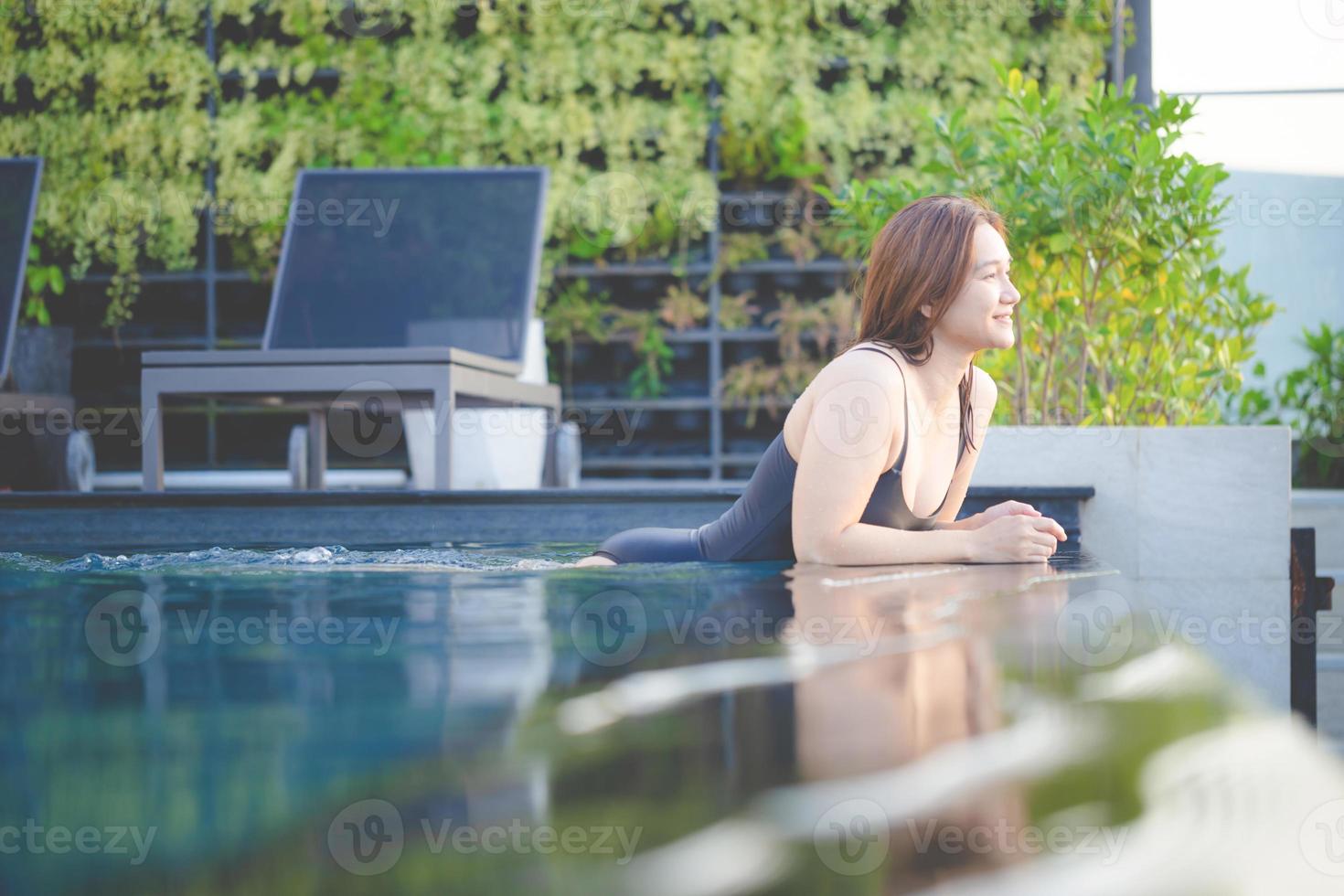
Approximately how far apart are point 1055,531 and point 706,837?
1563 millimetres

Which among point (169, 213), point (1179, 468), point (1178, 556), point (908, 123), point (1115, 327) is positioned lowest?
point (1178, 556)

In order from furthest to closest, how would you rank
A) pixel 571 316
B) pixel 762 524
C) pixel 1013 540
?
1. pixel 571 316
2. pixel 762 524
3. pixel 1013 540

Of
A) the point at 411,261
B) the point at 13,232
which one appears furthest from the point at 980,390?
the point at 13,232

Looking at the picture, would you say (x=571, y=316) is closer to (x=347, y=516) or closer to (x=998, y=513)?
(x=347, y=516)

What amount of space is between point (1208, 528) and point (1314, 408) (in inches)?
123

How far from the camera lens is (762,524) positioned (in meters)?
2.32

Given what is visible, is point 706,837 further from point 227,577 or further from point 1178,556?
point 1178,556

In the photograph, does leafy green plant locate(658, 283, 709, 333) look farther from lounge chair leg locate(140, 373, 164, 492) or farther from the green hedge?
lounge chair leg locate(140, 373, 164, 492)

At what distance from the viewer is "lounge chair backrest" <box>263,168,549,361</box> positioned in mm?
4777

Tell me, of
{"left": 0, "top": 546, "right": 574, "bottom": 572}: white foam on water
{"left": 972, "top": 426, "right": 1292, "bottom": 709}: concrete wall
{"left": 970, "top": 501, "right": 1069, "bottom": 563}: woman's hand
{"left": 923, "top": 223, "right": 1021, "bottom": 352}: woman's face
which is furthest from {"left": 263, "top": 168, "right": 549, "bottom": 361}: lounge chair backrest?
{"left": 970, "top": 501, "right": 1069, "bottom": 563}: woman's hand

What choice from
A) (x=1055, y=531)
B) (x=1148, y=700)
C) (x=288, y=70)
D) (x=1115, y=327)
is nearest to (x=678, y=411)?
(x=288, y=70)

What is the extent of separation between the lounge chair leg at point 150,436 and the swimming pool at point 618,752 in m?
2.60

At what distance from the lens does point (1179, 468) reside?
304 centimetres

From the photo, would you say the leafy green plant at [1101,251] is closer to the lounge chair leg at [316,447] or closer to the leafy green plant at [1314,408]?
the leafy green plant at [1314,408]
